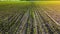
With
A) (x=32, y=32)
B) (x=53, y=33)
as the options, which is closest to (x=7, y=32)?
(x=32, y=32)

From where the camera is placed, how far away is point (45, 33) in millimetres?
915

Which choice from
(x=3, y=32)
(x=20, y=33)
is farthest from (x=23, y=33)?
(x=3, y=32)

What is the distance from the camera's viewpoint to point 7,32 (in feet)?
3.02

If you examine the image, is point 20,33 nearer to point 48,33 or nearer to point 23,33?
point 23,33

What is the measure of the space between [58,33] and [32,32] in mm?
164

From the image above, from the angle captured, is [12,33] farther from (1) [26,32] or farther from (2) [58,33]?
(2) [58,33]

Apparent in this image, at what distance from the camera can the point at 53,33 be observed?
909 mm

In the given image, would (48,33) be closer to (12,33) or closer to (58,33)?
(58,33)

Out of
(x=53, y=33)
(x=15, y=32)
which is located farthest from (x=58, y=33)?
(x=15, y=32)

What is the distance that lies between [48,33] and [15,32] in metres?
0.21

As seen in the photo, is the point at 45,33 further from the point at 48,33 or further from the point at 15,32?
the point at 15,32

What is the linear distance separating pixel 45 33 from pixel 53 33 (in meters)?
0.05

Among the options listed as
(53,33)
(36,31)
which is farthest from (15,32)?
(53,33)

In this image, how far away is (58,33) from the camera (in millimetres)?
909
